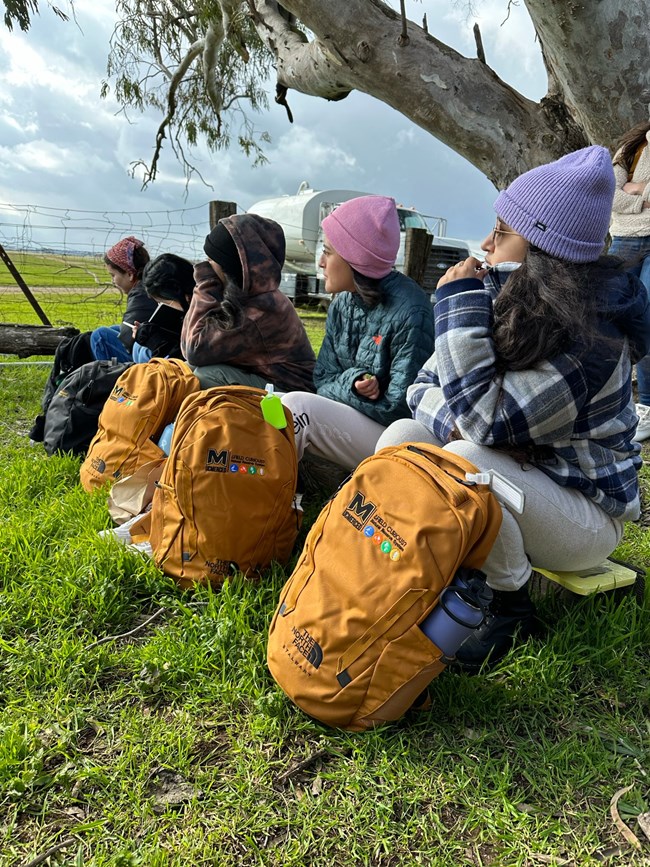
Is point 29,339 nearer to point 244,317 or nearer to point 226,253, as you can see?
point 226,253

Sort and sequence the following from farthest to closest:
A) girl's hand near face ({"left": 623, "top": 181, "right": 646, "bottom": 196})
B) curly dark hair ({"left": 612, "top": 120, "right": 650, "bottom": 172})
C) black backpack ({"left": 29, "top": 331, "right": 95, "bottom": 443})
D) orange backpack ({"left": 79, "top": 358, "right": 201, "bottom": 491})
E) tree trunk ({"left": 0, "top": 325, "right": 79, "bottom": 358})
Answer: tree trunk ({"left": 0, "top": 325, "right": 79, "bottom": 358}) → black backpack ({"left": 29, "top": 331, "right": 95, "bottom": 443}) → girl's hand near face ({"left": 623, "top": 181, "right": 646, "bottom": 196}) → curly dark hair ({"left": 612, "top": 120, "right": 650, "bottom": 172}) → orange backpack ({"left": 79, "top": 358, "right": 201, "bottom": 491})

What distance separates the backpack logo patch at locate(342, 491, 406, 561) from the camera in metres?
1.66

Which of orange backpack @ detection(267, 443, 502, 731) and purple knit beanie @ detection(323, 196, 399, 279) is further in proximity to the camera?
purple knit beanie @ detection(323, 196, 399, 279)

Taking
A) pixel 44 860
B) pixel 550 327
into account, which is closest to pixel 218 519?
pixel 44 860

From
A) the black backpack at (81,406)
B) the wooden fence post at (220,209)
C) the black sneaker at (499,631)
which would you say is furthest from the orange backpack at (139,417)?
the wooden fence post at (220,209)

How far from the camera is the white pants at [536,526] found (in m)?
1.87

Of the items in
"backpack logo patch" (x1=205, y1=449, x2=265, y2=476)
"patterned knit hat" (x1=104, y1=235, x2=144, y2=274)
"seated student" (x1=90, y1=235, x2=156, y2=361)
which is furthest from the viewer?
"patterned knit hat" (x1=104, y1=235, x2=144, y2=274)

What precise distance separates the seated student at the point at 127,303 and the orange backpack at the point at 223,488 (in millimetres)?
1895

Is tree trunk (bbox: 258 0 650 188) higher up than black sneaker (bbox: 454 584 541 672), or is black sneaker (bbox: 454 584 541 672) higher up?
tree trunk (bbox: 258 0 650 188)

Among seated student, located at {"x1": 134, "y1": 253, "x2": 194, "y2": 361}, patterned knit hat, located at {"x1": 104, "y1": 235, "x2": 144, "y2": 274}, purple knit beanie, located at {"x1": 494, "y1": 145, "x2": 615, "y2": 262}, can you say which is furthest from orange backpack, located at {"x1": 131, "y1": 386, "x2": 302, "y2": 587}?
patterned knit hat, located at {"x1": 104, "y1": 235, "x2": 144, "y2": 274}

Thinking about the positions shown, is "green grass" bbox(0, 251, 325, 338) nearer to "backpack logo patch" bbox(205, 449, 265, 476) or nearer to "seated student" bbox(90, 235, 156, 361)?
"seated student" bbox(90, 235, 156, 361)

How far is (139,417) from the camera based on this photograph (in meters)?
3.08

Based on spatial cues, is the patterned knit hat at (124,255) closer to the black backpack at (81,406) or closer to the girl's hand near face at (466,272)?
the black backpack at (81,406)

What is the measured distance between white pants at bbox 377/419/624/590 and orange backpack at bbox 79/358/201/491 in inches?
64.6
